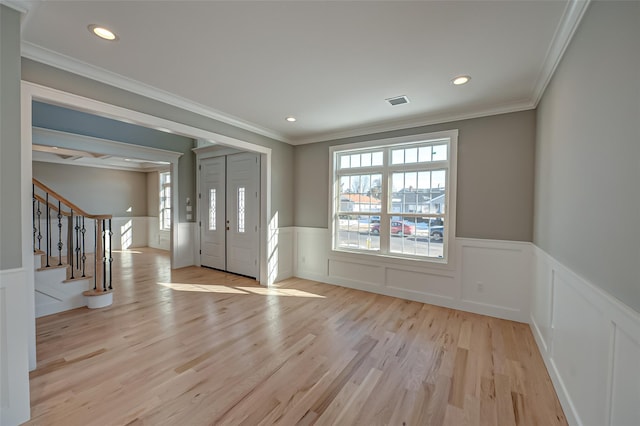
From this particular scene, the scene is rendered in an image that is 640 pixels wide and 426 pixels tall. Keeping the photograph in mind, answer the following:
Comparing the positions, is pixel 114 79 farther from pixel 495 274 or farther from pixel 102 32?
pixel 495 274

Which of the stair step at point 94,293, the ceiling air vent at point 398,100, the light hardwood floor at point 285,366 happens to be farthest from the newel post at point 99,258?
the ceiling air vent at point 398,100

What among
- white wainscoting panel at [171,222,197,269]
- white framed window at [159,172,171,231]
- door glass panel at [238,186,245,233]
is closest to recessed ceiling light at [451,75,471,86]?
door glass panel at [238,186,245,233]

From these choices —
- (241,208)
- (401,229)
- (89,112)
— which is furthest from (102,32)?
(401,229)

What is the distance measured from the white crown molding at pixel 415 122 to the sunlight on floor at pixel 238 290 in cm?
270

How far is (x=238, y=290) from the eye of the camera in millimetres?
4367

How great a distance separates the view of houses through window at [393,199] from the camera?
3789 mm

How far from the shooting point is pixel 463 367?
230 cm

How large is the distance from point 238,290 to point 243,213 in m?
1.57

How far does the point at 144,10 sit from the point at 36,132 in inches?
168

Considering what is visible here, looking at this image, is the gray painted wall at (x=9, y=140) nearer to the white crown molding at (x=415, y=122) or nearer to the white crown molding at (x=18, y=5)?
the white crown molding at (x=18, y=5)

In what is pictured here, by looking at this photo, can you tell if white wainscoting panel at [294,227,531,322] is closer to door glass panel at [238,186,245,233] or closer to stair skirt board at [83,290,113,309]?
door glass panel at [238,186,245,233]

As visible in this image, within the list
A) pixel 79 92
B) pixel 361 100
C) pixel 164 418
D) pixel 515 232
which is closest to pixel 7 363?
pixel 164 418

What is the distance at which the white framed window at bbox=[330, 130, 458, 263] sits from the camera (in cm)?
374

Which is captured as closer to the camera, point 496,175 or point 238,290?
point 496,175
